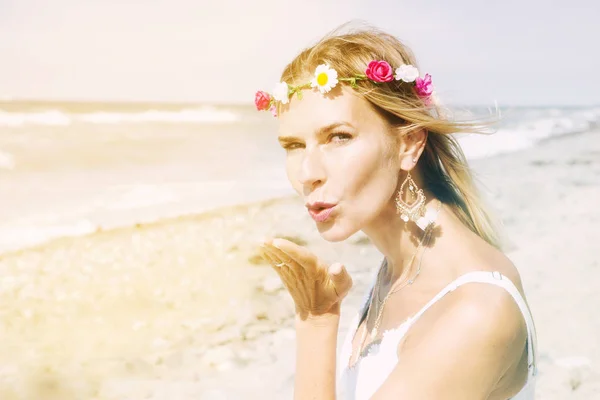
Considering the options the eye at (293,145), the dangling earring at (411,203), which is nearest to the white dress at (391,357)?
the dangling earring at (411,203)

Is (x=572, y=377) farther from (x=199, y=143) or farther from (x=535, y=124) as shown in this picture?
(x=535, y=124)

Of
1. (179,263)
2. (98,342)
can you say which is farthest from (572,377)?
(179,263)

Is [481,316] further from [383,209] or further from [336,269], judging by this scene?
[383,209]

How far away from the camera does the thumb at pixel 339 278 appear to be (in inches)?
106

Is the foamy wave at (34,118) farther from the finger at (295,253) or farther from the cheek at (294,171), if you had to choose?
the finger at (295,253)

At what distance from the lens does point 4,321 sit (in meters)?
8.05

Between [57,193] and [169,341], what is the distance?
996 centimetres

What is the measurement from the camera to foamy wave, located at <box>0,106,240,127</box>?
26.0m

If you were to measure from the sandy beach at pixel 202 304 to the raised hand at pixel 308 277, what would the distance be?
4.57ft

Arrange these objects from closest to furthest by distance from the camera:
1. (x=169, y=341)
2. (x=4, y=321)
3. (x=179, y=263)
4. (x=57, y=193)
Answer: (x=169, y=341) → (x=4, y=321) → (x=179, y=263) → (x=57, y=193)

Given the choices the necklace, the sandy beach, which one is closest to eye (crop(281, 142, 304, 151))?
the necklace

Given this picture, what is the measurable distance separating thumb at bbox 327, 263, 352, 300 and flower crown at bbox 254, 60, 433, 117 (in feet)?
2.27

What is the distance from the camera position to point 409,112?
2.80m


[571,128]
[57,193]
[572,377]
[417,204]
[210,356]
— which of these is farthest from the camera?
[571,128]
